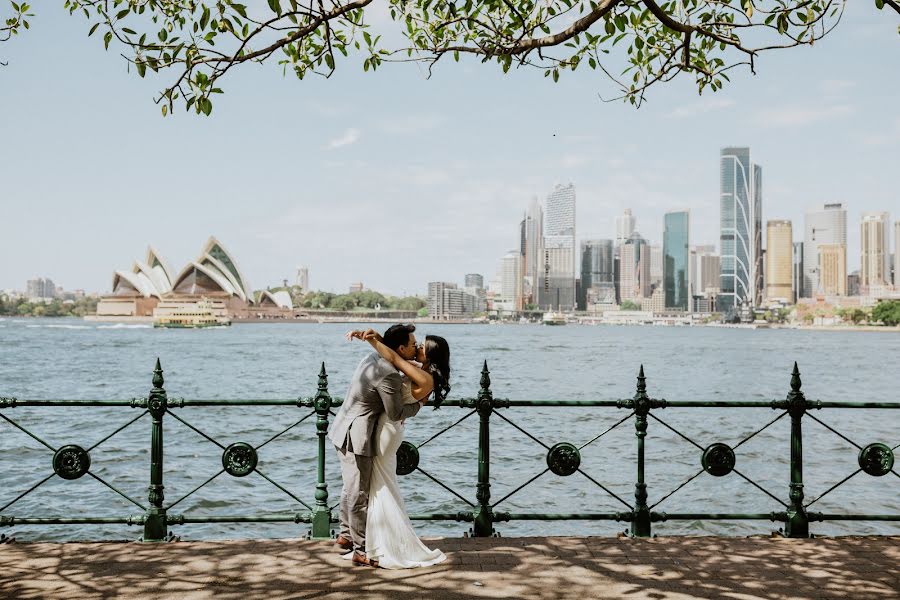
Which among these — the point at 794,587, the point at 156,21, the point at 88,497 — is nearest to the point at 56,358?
the point at 88,497

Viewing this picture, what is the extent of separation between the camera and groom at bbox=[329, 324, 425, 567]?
→ 4426 mm

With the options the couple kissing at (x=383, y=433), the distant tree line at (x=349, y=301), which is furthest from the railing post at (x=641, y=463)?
the distant tree line at (x=349, y=301)

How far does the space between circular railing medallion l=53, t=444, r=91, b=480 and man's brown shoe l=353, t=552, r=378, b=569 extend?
2.09 meters

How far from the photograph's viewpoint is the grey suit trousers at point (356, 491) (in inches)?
180

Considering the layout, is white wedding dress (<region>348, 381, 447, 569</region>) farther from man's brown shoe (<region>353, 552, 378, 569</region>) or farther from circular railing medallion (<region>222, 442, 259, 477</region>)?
circular railing medallion (<region>222, 442, 259, 477</region>)

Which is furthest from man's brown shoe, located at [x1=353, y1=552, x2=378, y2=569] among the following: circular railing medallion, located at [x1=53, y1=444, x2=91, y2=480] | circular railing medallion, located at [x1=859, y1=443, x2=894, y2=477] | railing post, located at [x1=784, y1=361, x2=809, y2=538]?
circular railing medallion, located at [x1=859, y1=443, x2=894, y2=477]

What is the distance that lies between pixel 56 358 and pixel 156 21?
53.7 m

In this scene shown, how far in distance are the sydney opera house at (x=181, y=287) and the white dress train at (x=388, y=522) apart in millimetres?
113414

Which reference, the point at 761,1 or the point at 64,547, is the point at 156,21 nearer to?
the point at 64,547

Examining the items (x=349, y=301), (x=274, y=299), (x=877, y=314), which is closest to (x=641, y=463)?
(x=274, y=299)

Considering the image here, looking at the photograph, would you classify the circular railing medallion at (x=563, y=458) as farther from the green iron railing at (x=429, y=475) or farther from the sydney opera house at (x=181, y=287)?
the sydney opera house at (x=181, y=287)

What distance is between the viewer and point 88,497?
13219 mm

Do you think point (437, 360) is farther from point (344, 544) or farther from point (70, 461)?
point (70, 461)

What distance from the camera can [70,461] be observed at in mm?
5328
